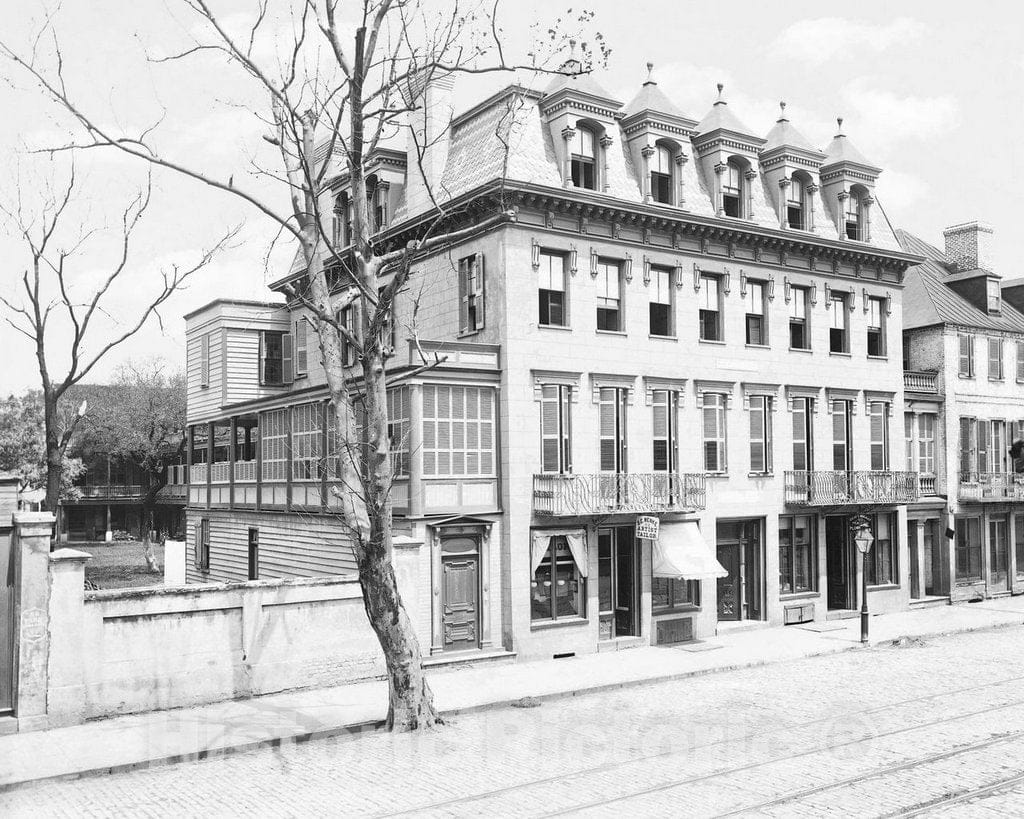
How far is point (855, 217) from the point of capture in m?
31.5

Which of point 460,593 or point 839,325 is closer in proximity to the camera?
point 460,593

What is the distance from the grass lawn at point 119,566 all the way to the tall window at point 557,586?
2056cm

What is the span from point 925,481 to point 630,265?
1511cm

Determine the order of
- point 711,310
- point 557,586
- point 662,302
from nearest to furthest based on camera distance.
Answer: point 557,586, point 662,302, point 711,310

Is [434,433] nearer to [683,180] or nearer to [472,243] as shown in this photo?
[472,243]

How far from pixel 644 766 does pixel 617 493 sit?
37.3ft

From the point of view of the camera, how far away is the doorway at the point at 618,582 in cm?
2519

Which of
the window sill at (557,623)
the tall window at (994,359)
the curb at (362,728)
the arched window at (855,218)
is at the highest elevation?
the arched window at (855,218)

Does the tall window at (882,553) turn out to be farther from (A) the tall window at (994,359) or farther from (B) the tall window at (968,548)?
(A) the tall window at (994,359)

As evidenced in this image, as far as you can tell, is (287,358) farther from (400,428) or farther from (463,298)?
(400,428)

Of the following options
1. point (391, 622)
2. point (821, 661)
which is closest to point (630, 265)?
point (821, 661)

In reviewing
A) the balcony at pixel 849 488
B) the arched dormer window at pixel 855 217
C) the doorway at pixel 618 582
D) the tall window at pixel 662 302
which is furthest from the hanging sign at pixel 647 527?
the arched dormer window at pixel 855 217

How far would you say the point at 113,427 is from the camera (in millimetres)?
63500

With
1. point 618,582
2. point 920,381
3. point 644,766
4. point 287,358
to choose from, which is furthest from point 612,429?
point 920,381
